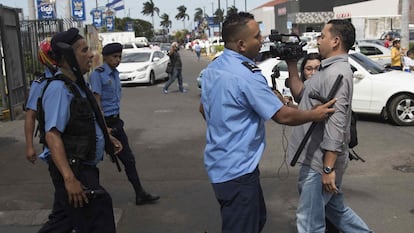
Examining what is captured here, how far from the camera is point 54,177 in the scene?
3.21 meters

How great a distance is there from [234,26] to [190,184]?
3415 millimetres

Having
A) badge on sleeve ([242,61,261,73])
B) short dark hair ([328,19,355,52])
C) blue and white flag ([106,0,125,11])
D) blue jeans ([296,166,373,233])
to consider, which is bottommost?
blue jeans ([296,166,373,233])

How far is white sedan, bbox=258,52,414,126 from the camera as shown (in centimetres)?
930

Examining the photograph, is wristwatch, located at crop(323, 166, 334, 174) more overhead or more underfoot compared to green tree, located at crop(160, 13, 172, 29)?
more underfoot

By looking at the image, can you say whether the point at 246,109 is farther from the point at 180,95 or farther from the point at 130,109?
the point at 180,95

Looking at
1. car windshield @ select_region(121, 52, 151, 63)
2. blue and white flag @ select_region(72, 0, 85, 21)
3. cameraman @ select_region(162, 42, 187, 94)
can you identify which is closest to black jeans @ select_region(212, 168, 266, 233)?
cameraman @ select_region(162, 42, 187, 94)

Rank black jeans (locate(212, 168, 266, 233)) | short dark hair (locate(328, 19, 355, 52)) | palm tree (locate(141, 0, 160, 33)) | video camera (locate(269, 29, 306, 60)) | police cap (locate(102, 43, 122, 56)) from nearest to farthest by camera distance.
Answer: black jeans (locate(212, 168, 266, 233))
short dark hair (locate(328, 19, 355, 52))
video camera (locate(269, 29, 306, 60))
police cap (locate(102, 43, 122, 56))
palm tree (locate(141, 0, 160, 33))

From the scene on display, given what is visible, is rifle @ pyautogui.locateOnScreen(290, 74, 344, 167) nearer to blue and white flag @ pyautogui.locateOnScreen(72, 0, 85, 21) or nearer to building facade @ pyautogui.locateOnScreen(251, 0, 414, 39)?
blue and white flag @ pyautogui.locateOnScreen(72, 0, 85, 21)

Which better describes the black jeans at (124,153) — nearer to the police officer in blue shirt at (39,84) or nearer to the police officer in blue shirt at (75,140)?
the police officer in blue shirt at (39,84)

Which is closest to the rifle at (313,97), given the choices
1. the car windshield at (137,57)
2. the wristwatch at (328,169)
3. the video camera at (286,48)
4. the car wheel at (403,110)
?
the wristwatch at (328,169)

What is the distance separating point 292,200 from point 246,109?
2681mm

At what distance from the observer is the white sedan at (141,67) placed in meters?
19.0

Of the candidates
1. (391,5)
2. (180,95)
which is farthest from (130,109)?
(391,5)

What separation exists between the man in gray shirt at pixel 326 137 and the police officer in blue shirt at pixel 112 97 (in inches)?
91.3
